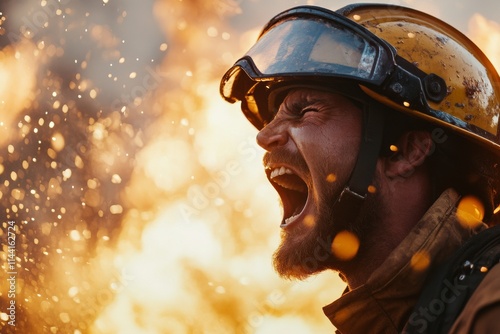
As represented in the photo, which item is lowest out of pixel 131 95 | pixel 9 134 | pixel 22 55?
pixel 131 95

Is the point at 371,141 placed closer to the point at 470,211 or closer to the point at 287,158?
the point at 287,158

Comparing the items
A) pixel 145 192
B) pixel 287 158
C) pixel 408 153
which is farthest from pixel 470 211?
pixel 145 192

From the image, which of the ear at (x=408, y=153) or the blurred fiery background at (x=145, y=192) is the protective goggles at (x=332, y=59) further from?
the blurred fiery background at (x=145, y=192)

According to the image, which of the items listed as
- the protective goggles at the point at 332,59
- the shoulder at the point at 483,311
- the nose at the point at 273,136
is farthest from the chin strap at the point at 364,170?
the shoulder at the point at 483,311

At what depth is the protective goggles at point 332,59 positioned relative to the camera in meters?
2.50

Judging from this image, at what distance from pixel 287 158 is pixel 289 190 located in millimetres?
330

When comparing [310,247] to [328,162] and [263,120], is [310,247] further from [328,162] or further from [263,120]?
[263,120]

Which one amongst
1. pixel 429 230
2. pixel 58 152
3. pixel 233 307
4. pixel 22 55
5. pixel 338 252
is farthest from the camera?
pixel 22 55

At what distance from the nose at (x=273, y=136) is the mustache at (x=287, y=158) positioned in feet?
0.12

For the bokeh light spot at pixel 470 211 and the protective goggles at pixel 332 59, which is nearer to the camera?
the bokeh light spot at pixel 470 211

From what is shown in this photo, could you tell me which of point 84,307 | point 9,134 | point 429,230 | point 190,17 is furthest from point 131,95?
point 429,230

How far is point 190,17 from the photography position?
482 centimetres

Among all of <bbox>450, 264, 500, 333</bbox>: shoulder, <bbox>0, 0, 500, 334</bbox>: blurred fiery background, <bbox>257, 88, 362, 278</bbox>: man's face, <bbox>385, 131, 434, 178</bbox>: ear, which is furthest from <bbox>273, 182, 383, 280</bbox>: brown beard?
<bbox>0, 0, 500, 334</bbox>: blurred fiery background

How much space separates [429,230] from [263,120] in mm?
1292
